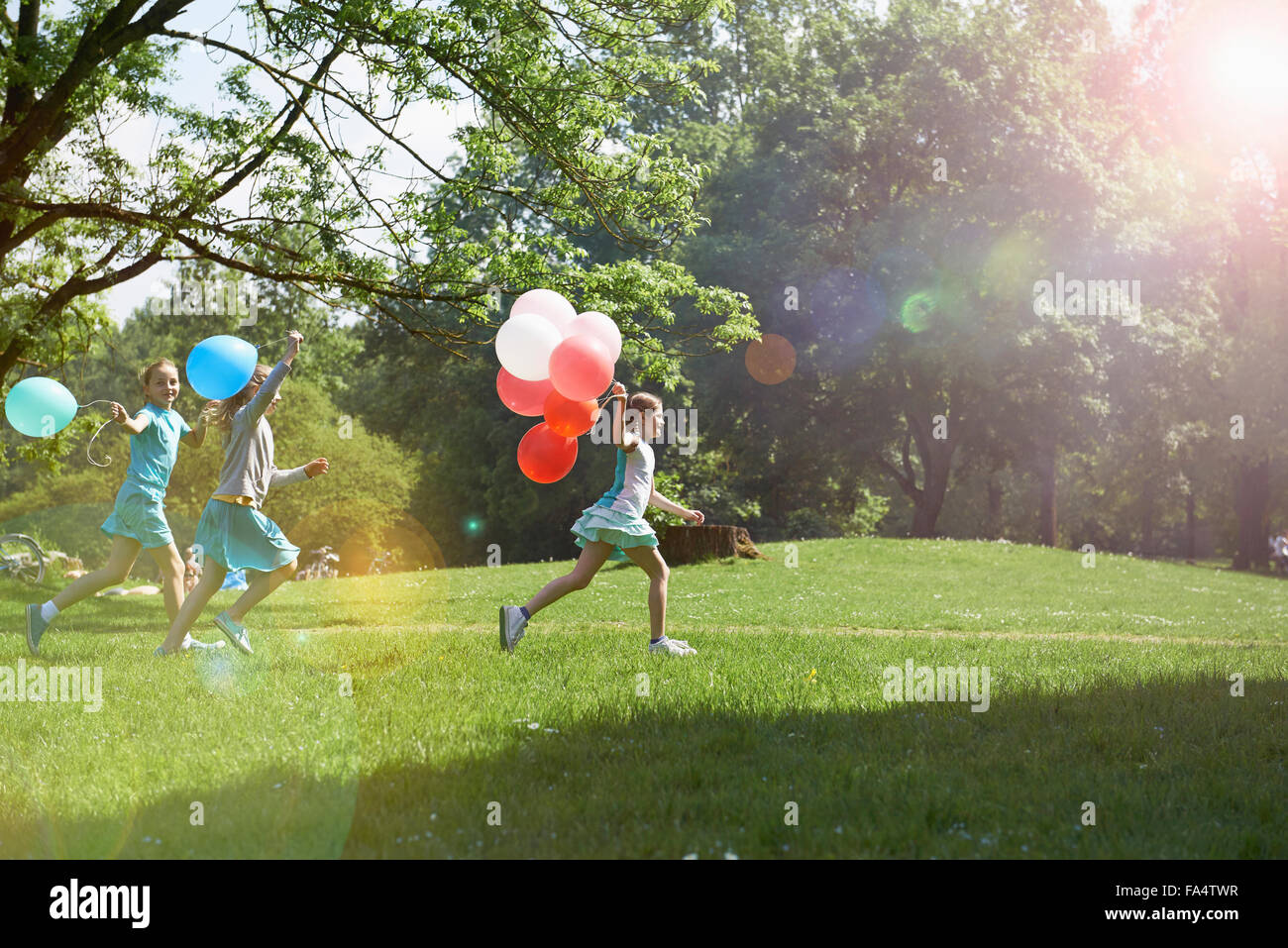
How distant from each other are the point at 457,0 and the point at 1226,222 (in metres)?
32.9

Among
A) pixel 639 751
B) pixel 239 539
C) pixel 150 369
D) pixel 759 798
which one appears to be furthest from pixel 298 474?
pixel 759 798

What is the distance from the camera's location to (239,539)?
806 cm

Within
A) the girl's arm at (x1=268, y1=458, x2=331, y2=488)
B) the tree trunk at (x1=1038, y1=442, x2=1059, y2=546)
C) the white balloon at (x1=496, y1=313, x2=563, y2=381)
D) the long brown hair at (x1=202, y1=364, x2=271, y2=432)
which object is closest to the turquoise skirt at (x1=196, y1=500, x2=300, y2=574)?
the girl's arm at (x1=268, y1=458, x2=331, y2=488)

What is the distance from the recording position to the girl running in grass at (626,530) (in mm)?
7969

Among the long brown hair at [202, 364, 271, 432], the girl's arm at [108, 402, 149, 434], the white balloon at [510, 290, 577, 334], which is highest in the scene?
the white balloon at [510, 290, 577, 334]

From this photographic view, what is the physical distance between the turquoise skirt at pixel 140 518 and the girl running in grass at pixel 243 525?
0.71 meters

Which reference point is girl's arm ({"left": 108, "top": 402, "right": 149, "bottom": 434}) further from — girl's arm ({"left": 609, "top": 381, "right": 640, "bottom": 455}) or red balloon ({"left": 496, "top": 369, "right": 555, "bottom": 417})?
girl's arm ({"left": 609, "top": 381, "right": 640, "bottom": 455})

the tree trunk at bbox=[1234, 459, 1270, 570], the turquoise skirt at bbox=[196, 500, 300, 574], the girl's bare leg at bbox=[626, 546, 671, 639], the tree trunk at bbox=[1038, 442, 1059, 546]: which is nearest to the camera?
the turquoise skirt at bbox=[196, 500, 300, 574]

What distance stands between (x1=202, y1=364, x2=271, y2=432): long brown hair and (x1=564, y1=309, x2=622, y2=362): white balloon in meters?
2.60

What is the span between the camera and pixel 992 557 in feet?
78.2

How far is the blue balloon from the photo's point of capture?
7840 mm

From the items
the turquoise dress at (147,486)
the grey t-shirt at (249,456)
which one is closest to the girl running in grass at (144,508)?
the turquoise dress at (147,486)

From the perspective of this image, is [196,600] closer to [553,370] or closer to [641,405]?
[553,370]
